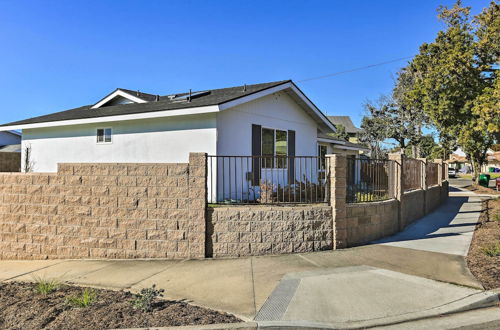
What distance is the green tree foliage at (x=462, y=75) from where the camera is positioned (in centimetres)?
1239

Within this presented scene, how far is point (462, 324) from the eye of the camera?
3756 millimetres

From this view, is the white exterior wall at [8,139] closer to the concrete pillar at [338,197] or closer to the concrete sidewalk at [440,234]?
the concrete pillar at [338,197]

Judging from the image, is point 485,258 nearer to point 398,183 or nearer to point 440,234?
point 440,234

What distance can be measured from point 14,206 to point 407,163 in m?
10.5

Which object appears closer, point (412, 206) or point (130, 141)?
point (412, 206)

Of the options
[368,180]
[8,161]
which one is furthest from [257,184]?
[8,161]

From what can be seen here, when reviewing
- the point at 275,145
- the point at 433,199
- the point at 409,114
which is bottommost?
the point at 433,199

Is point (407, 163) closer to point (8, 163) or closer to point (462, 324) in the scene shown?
point (462, 324)

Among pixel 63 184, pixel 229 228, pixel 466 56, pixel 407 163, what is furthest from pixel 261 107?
pixel 466 56

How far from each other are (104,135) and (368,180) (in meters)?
9.35

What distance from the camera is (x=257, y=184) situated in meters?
10.4

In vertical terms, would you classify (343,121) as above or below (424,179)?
above

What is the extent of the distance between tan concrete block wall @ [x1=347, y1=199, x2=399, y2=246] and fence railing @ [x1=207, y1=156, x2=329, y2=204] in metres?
0.79

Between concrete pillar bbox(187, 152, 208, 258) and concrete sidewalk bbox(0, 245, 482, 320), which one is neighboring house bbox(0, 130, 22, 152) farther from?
concrete pillar bbox(187, 152, 208, 258)
